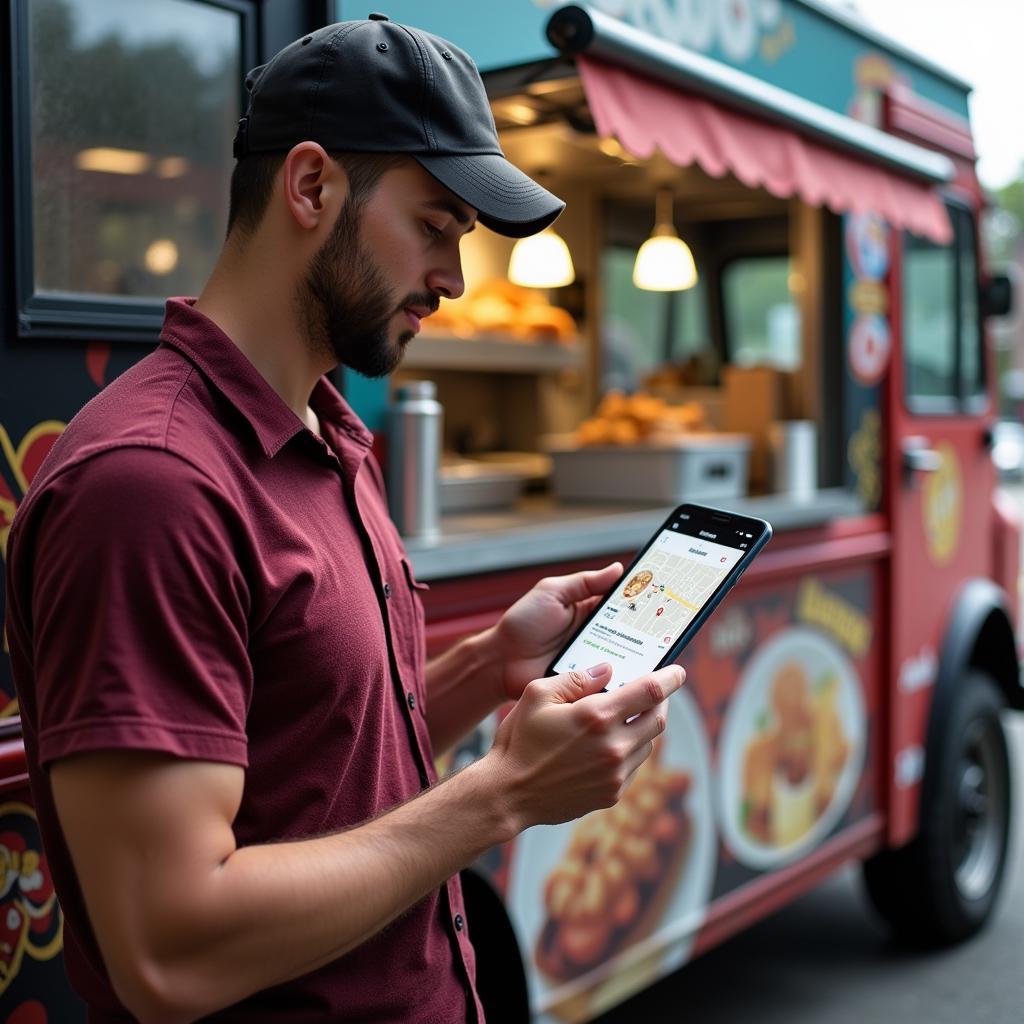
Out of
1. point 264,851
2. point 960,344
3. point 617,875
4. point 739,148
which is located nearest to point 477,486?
point 617,875

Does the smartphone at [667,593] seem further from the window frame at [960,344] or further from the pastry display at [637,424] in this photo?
the window frame at [960,344]

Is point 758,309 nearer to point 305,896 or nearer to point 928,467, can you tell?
point 928,467

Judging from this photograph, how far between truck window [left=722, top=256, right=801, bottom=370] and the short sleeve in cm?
458

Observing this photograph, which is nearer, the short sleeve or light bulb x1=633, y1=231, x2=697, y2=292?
the short sleeve

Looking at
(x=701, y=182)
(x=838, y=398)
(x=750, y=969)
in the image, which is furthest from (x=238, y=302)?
(x=701, y=182)

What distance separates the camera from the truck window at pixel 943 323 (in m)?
4.25

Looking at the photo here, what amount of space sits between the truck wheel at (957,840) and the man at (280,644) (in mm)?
3010

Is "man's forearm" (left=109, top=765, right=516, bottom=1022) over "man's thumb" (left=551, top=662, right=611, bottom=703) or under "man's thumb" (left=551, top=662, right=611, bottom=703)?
under

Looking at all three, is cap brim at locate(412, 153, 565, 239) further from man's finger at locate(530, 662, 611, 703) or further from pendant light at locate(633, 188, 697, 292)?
Result: pendant light at locate(633, 188, 697, 292)

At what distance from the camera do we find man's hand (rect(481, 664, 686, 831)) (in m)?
1.31

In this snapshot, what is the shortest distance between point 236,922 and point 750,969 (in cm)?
345

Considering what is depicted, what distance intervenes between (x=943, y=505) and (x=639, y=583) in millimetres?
2944

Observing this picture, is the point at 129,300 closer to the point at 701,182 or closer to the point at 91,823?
the point at 91,823

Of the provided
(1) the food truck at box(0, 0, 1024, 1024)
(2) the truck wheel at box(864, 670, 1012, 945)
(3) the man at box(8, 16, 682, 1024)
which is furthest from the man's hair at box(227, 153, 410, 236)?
(2) the truck wheel at box(864, 670, 1012, 945)
